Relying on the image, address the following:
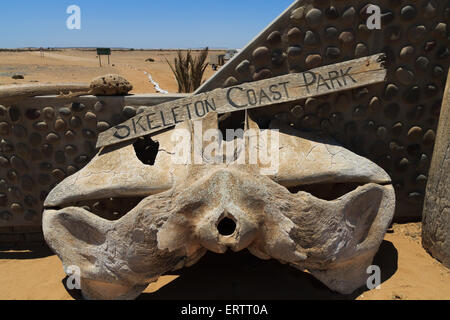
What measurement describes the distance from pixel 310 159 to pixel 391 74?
138 cm

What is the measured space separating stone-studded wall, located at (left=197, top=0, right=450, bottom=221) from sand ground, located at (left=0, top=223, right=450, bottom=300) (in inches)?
40.0

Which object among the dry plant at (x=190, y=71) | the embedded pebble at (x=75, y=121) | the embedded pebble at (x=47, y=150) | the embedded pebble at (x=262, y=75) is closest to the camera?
the embedded pebble at (x=262, y=75)

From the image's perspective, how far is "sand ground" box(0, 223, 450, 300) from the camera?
10.9ft

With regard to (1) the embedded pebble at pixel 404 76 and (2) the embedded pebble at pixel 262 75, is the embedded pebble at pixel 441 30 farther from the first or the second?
(2) the embedded pebble at pixel 262 75

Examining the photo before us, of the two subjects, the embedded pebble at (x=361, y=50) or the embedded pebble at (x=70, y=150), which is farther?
the embedded pebble at (x=70, y=150)

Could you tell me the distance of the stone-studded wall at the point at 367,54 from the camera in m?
3.53

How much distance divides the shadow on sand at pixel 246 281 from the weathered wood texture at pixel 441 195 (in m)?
0.43

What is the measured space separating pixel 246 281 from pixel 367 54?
8.31 ft

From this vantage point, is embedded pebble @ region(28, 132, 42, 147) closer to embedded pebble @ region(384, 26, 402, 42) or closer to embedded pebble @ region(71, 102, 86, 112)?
embedded pebble @ region(71, 102, 86, 112)

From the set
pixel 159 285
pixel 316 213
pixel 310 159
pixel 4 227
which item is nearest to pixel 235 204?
pixel 316 213

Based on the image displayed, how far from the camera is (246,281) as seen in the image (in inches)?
140

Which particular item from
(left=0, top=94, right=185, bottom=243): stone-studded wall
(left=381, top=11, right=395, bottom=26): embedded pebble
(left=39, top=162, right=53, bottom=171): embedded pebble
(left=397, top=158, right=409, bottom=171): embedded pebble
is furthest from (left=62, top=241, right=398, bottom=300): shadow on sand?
(left=381, top=11, right=395, bottom=26): embedded pebble

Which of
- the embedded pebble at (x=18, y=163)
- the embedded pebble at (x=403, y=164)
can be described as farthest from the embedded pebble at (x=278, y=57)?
the embedded pebble at (x=18, y=163)

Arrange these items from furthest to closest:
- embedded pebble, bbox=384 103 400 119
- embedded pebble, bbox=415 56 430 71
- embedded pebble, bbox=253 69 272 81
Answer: embedded pebble, bbox=384 103 400 119 < embedded pebble, bbox=415 56 430 71 < embedded pebble, bbox=253 69 272 81
